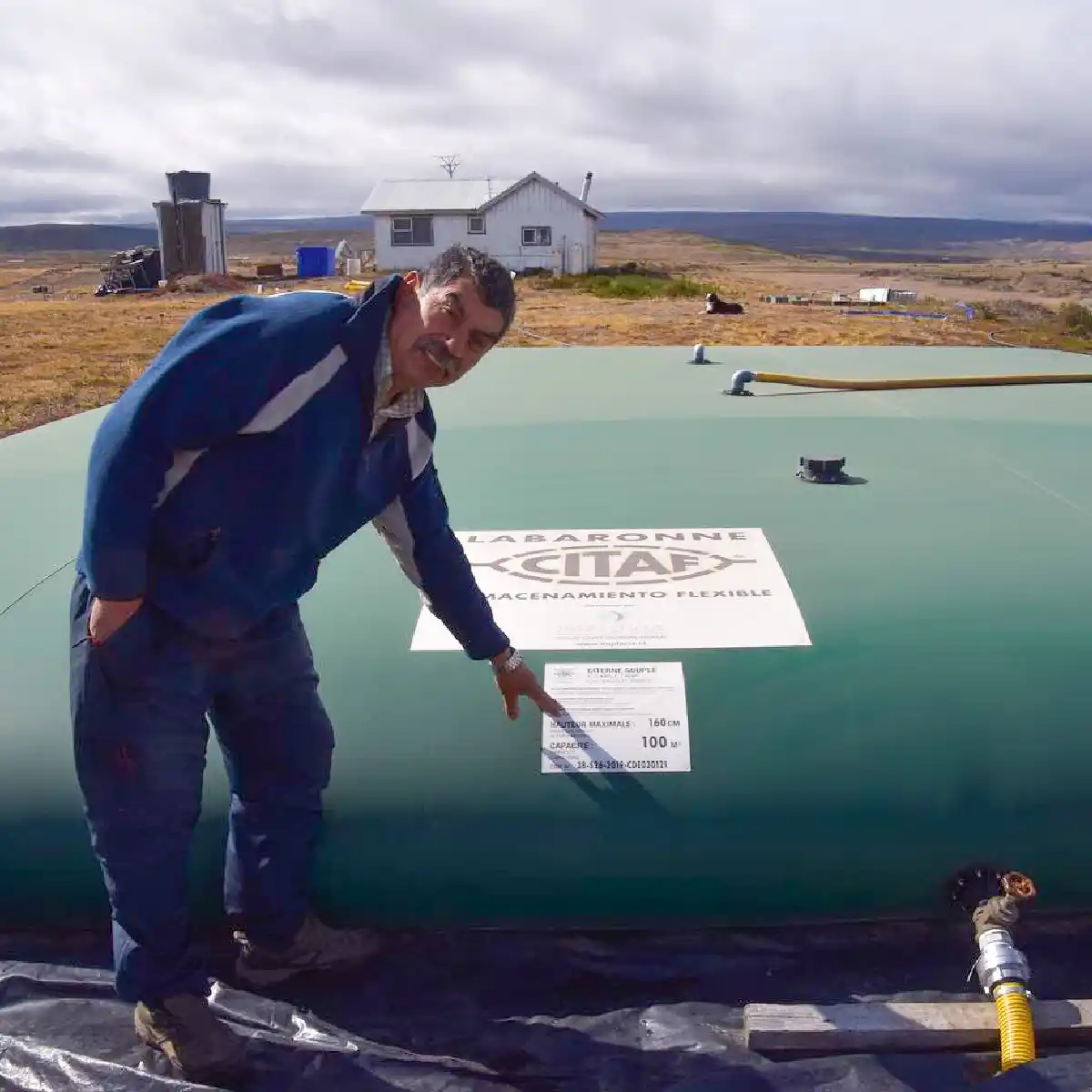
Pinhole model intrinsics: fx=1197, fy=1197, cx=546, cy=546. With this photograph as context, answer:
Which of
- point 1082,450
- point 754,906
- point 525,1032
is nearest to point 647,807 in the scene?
point 754,906

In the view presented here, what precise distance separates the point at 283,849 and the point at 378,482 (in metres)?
0.63

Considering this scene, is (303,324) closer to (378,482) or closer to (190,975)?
(378,482)

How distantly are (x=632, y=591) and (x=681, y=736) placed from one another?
0.39 meters

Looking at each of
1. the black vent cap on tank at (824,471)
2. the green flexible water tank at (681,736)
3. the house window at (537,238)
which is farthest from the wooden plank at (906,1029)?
the house window at (537,238)

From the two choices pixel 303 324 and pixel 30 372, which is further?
pixel 30 372

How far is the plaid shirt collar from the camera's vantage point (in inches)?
63.6

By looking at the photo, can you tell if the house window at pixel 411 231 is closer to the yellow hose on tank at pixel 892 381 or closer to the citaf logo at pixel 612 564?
the yellow hose on tank at pixel 892 381

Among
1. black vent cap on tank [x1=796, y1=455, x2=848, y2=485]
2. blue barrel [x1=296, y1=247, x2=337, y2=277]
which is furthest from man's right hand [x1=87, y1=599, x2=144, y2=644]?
blue barrel [x1=296, y1=247, x2=337, y2=277]

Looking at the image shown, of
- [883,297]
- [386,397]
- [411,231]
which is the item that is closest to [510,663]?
[386,397]

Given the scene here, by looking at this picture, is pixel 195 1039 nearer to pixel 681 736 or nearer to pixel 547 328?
pixel 681 736

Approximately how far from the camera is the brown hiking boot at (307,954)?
2.02m

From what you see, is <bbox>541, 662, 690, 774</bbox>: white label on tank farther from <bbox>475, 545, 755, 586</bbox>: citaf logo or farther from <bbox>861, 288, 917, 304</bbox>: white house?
<bbox>861, 288, 917, 304</bbox>: white house

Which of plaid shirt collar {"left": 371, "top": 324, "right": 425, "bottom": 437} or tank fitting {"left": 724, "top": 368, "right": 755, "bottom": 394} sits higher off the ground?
plaid shirt collar {"left": 371, "top": 324, "right": 425, "bottom": 437}

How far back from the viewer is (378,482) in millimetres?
1789
